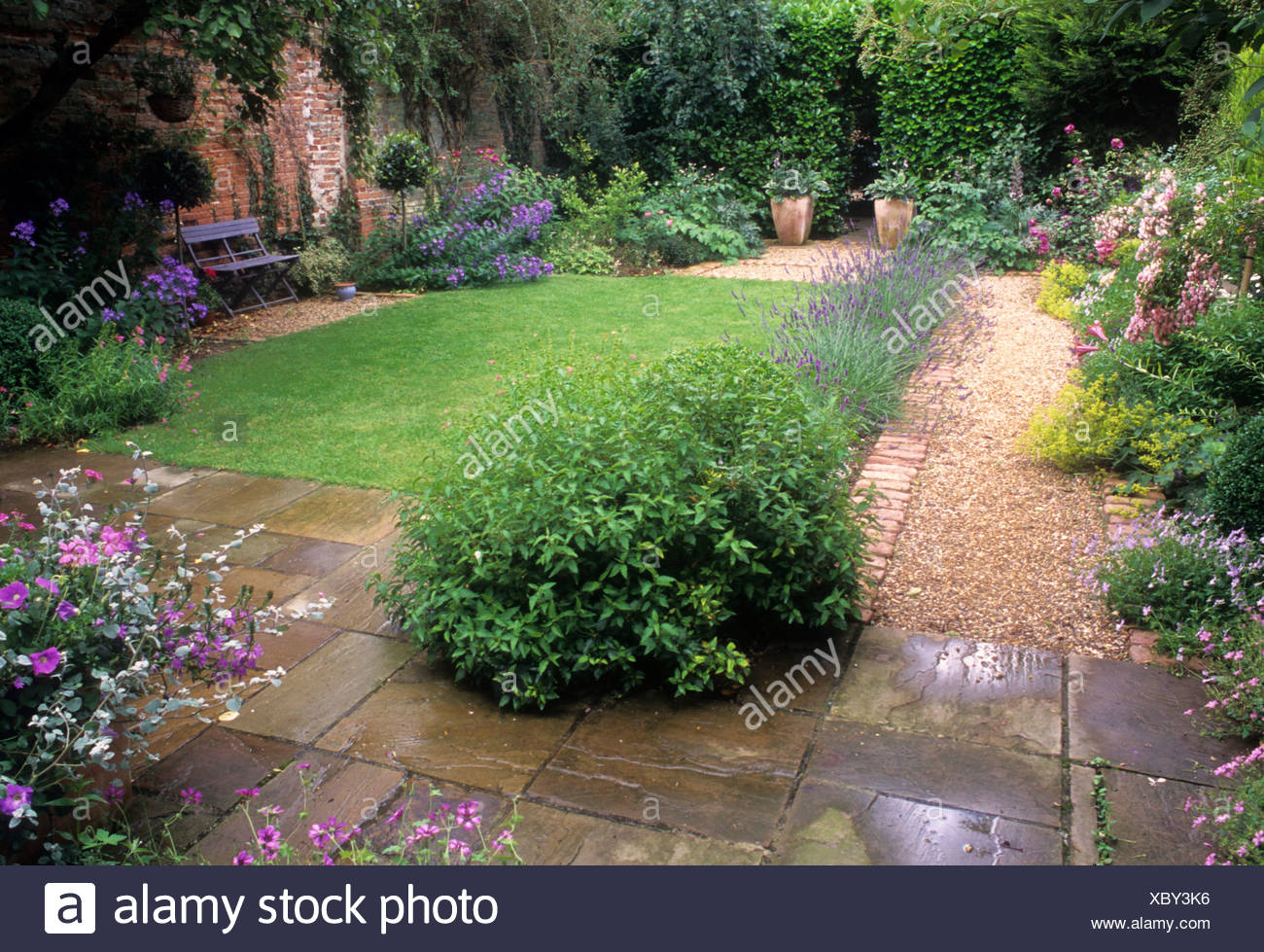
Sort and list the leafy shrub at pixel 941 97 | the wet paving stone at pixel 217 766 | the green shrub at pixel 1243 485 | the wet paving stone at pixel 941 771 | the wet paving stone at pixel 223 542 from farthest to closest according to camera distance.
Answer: the leafy shrub at pixel 941 97
the wet paving stone at pixel 223 542
the green shrub at pixel 1243 485
the wet paving stone at pixel 217 766
the wet paving stone at pixel 941 771

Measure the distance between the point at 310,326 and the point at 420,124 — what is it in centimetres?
370

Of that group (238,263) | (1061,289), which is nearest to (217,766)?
(238,263)

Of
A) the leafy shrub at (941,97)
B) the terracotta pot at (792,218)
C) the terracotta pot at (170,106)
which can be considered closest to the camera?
the terracotta pot at (170,106)

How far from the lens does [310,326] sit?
8.52 m

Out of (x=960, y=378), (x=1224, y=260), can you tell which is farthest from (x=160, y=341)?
(x=1224, y=260)

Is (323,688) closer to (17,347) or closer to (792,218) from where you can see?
(17,347)

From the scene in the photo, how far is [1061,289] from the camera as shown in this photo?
8.09 metres

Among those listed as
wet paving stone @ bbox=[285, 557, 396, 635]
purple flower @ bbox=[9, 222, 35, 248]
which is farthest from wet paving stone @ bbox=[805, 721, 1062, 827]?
purple flower @ bbox=[9, 222, 35, 248]

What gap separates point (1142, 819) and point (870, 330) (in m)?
4.14

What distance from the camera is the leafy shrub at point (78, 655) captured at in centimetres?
212

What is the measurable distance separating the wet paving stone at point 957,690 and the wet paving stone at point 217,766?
172 centimetres

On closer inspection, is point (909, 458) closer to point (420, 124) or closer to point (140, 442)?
point (140, 442)

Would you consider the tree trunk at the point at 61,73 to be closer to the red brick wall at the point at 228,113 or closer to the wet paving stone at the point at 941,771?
the red brick wall at the point at 228,113

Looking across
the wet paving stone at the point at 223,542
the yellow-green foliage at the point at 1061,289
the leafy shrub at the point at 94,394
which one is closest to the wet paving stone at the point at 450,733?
the wet paving stone at the point at 223,542
